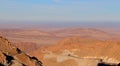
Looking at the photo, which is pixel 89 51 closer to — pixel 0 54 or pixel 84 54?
pixel 84 54

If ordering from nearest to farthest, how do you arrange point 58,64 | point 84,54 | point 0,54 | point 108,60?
point 0,54 < point 58,64 < point 108,60 < point 84,54

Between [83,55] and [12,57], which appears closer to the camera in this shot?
[12,57]

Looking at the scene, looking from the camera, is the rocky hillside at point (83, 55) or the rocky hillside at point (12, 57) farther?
the rocky hillside at point (83, 55)

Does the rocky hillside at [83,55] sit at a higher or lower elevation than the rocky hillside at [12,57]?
lower

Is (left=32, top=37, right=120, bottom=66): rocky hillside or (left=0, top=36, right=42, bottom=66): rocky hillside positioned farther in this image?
(left=32, top=37, right=120, bottom=66): rocky hillside

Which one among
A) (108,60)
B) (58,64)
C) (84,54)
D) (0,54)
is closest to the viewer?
(0,54)

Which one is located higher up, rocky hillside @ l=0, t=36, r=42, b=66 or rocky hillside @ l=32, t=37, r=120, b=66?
rocky hillside @ l=0, t=36, r=42, b=66

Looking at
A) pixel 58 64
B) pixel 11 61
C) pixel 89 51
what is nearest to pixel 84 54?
pixel 89 51

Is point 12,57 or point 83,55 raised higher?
point 12,57
